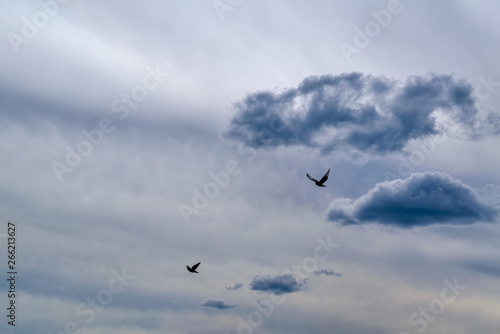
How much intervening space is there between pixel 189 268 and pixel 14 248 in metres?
28.7

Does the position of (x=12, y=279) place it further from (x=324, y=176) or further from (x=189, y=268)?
(x=324, y=176)

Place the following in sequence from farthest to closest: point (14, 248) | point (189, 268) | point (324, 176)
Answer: point (189, 268) → point (14, 248) → point (324, 176)

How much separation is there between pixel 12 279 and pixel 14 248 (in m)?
5.62

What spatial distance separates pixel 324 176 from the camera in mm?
76250

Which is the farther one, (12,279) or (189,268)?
(189,268)

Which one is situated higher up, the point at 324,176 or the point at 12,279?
the point at 324,176

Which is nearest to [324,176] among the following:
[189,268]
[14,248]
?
[189,268]

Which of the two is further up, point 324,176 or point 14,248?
point 324,176

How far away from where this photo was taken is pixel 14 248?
82375 mm

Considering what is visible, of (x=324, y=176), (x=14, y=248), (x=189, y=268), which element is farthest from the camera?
(x=189, y=268)

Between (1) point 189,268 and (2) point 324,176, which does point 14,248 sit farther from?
(2) point 324,176

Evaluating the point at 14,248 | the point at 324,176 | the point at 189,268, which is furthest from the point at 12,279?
the point at 324,176

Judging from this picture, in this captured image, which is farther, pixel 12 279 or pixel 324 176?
pixel 12 279

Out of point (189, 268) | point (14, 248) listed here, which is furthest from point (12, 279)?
point (189, 268)
